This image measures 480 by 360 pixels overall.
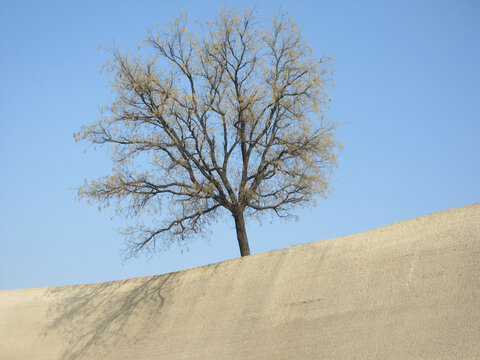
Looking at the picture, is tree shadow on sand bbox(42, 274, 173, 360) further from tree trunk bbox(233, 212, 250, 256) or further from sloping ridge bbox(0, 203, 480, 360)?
tree trunk bbox(233, 212, 250, 256)

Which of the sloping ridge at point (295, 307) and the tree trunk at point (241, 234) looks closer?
the sloping ridge at point (295, 307)

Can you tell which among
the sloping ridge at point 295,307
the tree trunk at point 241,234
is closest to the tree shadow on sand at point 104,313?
the sloping ridge at point 295,307

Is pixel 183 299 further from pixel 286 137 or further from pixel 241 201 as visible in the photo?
pixel 286 137

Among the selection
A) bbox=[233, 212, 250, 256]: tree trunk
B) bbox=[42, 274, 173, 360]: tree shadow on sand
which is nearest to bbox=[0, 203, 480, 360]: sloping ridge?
bbox=[42, 274, 173, 360]: tree shadow on sand

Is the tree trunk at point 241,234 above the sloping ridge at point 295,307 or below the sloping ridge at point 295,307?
above

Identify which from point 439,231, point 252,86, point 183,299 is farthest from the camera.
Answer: point 252,86

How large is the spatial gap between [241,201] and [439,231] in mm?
6695

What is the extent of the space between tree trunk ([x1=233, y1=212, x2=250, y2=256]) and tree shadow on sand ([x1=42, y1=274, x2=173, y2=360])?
2702 mm

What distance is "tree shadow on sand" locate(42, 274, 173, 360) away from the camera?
60.6ft

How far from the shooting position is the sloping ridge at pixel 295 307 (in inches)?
508

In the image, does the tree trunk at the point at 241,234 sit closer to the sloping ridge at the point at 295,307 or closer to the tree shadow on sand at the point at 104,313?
the sloping ridge at the point at 295,307

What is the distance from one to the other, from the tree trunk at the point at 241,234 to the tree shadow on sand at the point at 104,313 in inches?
106

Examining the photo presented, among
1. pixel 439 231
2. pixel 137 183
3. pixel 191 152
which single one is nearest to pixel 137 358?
pixel 137 183

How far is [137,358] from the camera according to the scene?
17141mm
